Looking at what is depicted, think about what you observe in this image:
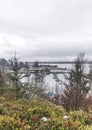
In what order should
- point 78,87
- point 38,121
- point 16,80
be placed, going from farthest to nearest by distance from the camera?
point 78,87, point 16,80, point 38,121

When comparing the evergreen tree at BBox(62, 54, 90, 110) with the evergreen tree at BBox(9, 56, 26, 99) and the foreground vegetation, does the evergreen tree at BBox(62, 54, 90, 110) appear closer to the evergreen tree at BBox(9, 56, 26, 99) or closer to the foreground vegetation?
the evergreen tree at BBox(9, 56, 26, 99)

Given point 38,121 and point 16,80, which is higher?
point 16,80

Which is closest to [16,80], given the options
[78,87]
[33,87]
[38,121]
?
[33,87]

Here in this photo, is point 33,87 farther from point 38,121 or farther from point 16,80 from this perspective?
point 38,121

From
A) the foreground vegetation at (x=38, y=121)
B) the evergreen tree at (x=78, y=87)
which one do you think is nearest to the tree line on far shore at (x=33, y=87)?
the evergreen tree at (x=78, y=87)

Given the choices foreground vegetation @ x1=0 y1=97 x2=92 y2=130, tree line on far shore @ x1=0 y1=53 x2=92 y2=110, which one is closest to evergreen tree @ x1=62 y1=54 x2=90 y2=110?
tree line on far shore @ x1=0 y1=53 x2=92 y2=110

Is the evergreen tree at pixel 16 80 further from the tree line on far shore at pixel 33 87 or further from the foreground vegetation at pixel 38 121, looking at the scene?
the foreground vegetation at pixel 38 121

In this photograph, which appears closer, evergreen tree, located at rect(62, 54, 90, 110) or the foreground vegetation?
the foreground vegetation

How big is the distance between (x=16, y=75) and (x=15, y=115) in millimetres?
9991

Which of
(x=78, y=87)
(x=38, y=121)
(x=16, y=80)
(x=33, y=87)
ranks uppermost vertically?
(x=16, y=80)

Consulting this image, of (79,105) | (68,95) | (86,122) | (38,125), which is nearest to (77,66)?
(79,105)

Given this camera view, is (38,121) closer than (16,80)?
Yes

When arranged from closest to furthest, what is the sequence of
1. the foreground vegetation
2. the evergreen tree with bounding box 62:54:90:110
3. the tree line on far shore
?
the foreground vegetation → the tree line on far shore → the evergreen tree with bounding box 62:54:90:110

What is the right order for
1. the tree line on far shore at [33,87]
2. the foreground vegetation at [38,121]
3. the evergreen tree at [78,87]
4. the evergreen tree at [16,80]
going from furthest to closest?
the evergreen tree at [78,87], the tree line on far shore at [33,87], the evergreen tree at [16,80], the foreground vegetation at [38,121]
